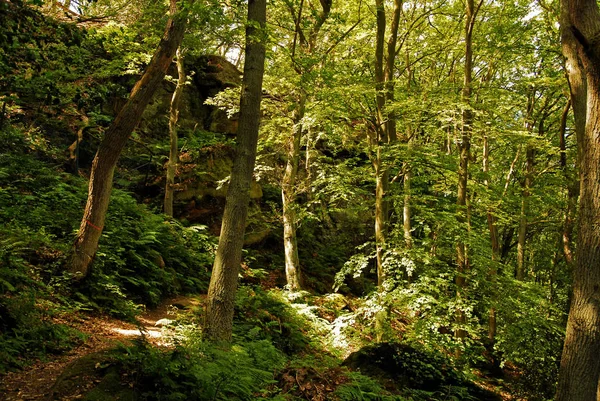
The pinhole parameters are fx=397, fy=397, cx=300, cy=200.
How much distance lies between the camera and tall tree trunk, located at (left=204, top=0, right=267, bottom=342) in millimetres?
5629

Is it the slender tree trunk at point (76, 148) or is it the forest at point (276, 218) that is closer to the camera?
the forest at point (276, 218)

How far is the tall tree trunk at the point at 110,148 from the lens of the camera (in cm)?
723

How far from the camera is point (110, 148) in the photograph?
7254 millimetres

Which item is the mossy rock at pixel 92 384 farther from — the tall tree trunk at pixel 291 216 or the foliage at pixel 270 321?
the tall tree trunk at pixel 291 216

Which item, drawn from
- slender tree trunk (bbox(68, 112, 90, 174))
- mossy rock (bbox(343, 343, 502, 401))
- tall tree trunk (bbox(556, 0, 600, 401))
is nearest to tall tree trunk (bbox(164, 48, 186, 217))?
slender tree trunk (bbox(68, 112, 90, 174))

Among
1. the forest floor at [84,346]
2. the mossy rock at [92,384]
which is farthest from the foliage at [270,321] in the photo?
the mossy rock at [92,384]

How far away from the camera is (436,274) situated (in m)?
9.01

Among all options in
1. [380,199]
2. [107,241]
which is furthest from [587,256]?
[107,241]

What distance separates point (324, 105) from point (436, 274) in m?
4.78

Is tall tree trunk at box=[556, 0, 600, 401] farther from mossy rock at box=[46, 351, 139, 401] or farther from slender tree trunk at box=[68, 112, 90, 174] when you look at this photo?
slender tree trunk at box=[68, 112, 90, 174]

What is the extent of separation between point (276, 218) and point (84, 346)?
8.84 m

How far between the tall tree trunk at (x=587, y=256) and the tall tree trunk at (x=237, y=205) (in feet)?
13.8

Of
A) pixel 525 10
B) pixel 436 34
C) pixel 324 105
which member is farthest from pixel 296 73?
pixel 436 34

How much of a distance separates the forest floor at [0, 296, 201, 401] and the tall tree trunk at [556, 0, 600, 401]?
5127 mm
